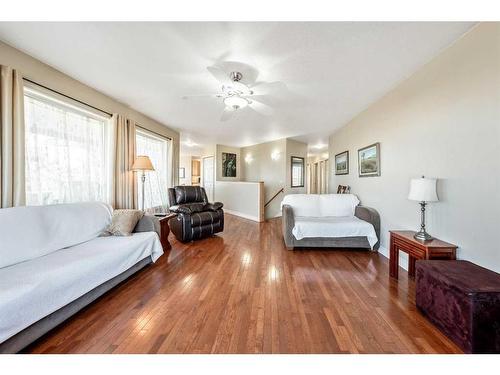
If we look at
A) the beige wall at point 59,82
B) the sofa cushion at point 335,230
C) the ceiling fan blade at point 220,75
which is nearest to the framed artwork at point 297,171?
the sofa cushion at point 335,230

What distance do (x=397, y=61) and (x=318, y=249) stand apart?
260 cm

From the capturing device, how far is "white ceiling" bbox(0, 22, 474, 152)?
59.7 inches

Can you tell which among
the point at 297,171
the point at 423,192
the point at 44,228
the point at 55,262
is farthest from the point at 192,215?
the point at 297,171

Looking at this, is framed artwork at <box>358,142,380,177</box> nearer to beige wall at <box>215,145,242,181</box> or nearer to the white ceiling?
the white ceiling

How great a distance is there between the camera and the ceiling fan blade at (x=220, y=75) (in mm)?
1910

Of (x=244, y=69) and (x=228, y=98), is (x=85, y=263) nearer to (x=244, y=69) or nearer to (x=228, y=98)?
(x=228, y=98)

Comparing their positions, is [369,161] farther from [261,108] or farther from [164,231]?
[164,231]

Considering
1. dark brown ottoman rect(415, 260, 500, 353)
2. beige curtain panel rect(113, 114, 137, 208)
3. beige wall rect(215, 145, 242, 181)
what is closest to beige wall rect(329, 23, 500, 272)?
dark brown ottoman rect(415, 260, 500, 353)

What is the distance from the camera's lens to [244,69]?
2.02 metres

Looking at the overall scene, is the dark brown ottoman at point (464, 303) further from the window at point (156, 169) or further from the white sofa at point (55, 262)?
the window at point (156, 169)

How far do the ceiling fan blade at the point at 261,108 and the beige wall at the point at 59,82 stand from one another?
2.14 meters

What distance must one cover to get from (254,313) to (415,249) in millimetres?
1689

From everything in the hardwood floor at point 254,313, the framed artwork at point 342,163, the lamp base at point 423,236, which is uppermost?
the framed artwork at point 342,163

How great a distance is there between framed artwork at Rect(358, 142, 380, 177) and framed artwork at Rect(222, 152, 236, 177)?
4.41 m
